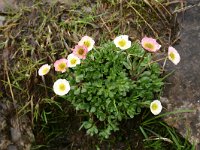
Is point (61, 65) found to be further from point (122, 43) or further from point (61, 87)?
point (122, 43)

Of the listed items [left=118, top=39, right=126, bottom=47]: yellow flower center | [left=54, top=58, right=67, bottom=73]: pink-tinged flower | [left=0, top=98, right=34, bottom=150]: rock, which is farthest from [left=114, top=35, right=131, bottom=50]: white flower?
[left=0, top=98, right=34, bottom=150]: rock

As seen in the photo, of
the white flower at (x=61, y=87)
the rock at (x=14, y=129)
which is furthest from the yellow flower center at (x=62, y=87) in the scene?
the rock at (x=14, y=129)

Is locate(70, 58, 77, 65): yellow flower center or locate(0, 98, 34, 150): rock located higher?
locate(70, 58, 77, 65): yellow flower center

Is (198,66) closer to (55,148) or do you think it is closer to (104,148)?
(104,148)

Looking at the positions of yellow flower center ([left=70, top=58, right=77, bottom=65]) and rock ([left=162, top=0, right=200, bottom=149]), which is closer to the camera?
yellow flower center ([left=70, top=58, right=77, bottom=65])

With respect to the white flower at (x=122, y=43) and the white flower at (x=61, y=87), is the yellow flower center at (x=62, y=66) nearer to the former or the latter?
the white flower at (x=61, y=87)

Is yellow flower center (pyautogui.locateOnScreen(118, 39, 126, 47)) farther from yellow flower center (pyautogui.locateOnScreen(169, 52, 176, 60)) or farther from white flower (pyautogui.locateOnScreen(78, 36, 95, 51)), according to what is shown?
yellow flower center (pyautogui.locateOnScreen(169, 52, 176, 60))

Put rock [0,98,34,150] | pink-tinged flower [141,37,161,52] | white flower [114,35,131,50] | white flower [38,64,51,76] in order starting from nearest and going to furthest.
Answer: pink-tinged flower [141,37,161,52] → white flower [114,35,131,50] → white flower [38,64,51,76] → rock [0,98,34,150]

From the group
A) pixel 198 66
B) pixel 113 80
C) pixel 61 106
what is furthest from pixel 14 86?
pixel 198 66
